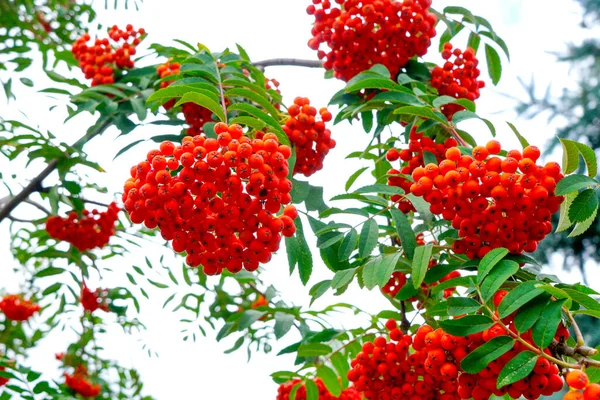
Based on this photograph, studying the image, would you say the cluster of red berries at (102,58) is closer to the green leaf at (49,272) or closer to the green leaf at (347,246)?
the green leaf at (49,272)

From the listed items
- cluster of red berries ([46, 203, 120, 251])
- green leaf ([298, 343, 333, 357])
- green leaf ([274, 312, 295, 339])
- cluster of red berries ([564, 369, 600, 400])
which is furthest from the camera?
cluster of red berries ([46, 203, 120, 251])

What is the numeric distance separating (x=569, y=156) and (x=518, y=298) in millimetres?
578

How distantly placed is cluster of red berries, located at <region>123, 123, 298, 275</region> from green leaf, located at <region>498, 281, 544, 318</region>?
66 centimetres

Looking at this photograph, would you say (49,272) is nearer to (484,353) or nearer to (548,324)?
(484,353)

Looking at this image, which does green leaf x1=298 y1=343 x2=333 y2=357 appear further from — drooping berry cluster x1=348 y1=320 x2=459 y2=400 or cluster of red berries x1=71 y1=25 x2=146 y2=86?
cluster of red berries x1=71 y1=25 x2=146 y2=86

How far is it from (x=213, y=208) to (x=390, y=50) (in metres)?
1.45

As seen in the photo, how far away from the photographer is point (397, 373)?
2.07 meters

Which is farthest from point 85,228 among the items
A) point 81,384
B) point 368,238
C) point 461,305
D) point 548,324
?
point 548,324

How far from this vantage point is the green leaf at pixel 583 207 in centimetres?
177

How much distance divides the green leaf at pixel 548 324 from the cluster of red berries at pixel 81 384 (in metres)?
4.36

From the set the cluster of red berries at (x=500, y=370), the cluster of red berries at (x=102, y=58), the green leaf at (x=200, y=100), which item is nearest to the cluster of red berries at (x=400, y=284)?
the cluster of red berries at (x=500, y=370)

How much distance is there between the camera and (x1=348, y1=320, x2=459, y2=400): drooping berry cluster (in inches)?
74.7

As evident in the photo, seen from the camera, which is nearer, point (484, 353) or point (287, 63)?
point (484, 353)

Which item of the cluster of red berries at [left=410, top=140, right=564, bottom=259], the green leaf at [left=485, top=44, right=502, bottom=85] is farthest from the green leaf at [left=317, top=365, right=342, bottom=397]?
the green leaf at [left=485, top=44, right=502, bottom=85]
